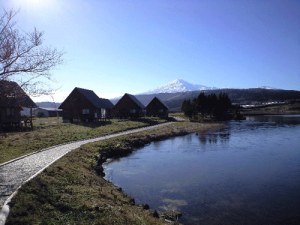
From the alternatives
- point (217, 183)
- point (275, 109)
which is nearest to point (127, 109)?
point (217, 183)

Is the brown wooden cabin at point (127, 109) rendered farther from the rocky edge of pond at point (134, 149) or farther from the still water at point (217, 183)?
the still water at point (217, 183)

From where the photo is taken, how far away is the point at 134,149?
25266 mm

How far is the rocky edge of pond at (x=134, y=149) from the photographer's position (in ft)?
31.5

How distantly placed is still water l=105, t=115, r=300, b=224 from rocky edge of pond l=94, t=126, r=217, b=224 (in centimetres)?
52

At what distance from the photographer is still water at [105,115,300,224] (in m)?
10.2

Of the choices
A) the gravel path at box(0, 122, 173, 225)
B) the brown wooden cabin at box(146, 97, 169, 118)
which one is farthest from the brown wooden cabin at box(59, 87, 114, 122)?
the gravel path at box(0, 122, 173, 225)

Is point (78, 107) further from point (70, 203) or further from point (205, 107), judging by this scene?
point (205, 107)

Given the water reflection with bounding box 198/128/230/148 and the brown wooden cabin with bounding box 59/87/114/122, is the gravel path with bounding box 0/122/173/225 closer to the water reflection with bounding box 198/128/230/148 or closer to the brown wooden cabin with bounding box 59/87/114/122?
the water reflection with bounding box 198/128/230/148

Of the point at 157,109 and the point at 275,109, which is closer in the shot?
the point at 157,109

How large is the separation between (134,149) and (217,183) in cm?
1253

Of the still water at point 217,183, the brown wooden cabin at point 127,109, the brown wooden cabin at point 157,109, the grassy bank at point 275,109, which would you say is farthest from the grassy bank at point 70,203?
the grassy bank at point 275,109

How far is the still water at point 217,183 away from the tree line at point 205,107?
163 feet

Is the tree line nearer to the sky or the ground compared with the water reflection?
nearer to the sky

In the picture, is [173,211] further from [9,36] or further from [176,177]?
[9,36]
